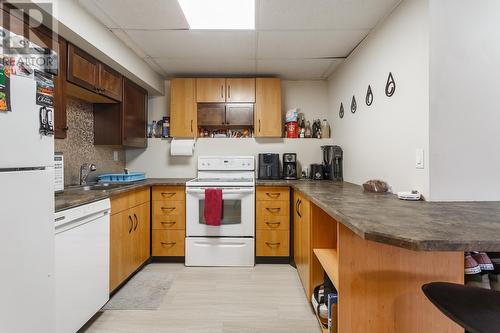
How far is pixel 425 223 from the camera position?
104cm

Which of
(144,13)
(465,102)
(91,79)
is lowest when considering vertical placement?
(465,102)

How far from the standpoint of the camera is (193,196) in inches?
113

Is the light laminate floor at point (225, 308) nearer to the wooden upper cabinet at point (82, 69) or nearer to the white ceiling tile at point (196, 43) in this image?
the wooden upper cabinet at point (82, 69)

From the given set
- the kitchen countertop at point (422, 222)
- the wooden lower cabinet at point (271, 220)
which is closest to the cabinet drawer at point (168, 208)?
the wooden lower cabinet at point (271, 220)

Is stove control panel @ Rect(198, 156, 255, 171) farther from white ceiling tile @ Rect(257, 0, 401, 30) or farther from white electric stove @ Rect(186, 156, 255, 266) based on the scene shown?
white ceiling tile @ Rect(257, 0, 401, 30)

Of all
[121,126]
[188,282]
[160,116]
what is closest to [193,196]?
[188,282]

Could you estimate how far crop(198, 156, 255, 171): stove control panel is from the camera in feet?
11.0

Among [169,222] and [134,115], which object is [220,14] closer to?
[134,115]

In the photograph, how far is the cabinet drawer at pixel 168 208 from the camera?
2949mm

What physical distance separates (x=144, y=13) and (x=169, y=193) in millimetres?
1736

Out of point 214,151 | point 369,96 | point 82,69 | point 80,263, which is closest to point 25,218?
point 80,263

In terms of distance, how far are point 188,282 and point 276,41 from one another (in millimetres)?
2390

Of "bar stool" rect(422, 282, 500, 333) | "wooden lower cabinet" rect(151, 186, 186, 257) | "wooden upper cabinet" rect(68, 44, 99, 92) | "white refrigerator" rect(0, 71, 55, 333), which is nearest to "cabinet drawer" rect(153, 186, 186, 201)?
"wooden lower cabinet" rect(151, 186, 186, 257)

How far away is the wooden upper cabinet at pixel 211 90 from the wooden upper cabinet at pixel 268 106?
43 centimetres
